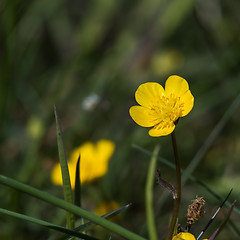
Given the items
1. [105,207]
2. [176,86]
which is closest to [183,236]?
[176,86]

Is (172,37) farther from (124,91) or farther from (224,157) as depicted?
(224,157)

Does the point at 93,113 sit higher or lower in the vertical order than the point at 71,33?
lower

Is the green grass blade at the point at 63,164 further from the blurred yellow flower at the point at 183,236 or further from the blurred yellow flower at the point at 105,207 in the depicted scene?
the blurred yellow flower at the point at 105,207

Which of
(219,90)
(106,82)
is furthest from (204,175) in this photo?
(106,82)

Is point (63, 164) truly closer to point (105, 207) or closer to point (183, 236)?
point (183, 236)

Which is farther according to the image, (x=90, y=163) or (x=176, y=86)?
(x=90, y=163)

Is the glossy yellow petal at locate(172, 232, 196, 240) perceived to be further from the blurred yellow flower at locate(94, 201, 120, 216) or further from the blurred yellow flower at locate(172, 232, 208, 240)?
the blurred yellow flower at locate(94, 201, 120, 216)
